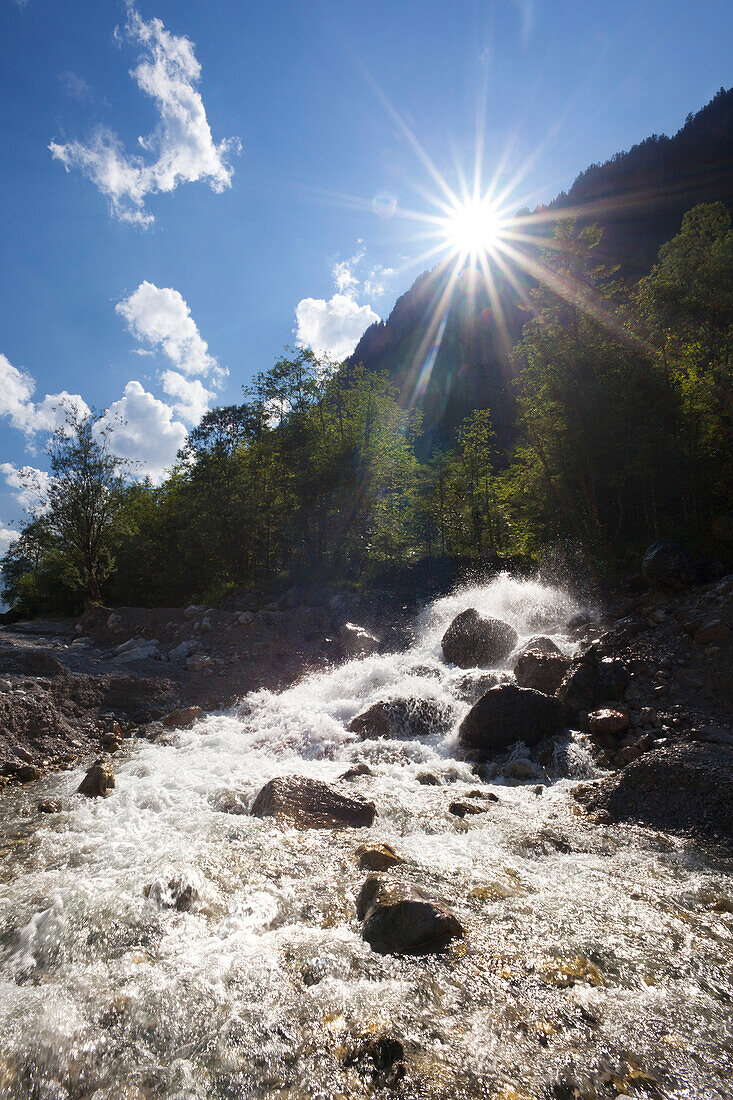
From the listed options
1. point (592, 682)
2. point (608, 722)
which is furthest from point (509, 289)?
point (608, 722)

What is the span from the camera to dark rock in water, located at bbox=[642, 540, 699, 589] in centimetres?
1176

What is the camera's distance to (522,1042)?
9.50 feet

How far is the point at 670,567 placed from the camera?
39.5 feet

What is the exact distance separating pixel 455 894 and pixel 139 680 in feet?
32.7

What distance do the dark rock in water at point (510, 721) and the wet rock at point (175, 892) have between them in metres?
5.25

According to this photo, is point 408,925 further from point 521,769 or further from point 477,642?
point 477,642

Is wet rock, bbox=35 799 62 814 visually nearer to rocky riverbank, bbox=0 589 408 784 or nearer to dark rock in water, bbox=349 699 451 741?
rocky riverbank, bbox=0 589 408 784

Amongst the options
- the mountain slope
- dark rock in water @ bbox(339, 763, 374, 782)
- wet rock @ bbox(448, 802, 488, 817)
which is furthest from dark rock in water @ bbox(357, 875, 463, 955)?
the mountain slope

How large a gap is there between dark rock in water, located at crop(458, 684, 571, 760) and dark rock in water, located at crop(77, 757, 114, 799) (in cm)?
587

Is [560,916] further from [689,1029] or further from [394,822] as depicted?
[394,822]

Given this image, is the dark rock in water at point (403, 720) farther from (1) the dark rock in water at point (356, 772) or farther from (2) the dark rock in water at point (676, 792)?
(2) the dark rock in water at point (676, 792)

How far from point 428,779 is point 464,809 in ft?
4.21

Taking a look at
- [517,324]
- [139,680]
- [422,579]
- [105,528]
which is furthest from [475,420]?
[517,324]

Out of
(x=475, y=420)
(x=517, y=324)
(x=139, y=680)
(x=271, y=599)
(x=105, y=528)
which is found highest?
(x=517, y=324)
